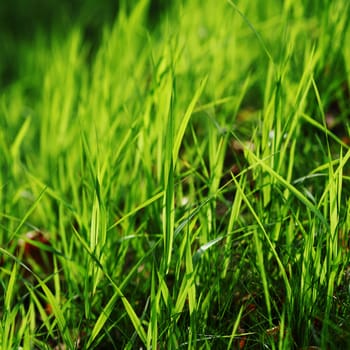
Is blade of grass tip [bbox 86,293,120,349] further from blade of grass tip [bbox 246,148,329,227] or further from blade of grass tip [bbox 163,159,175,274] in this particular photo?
blade of grass tip [bbox 246,148,329,227]

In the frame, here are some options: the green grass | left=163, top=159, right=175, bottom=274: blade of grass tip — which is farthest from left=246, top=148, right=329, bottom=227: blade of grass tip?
left=163, top=159, right=175, bottom=274: blade of grass tip

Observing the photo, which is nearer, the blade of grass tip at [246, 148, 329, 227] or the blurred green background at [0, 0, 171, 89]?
the blade of grass tip at [246, 148, 329, 227]

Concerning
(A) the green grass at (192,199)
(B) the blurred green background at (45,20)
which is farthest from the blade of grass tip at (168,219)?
(B) the blurred green background at (45,20)

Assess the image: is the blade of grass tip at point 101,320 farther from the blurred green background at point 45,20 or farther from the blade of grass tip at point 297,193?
the blurred green background at point 45,20

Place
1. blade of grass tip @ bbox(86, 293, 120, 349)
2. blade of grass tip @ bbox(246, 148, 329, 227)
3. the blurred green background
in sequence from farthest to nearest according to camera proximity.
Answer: the blurred green background
blade of grass tip @ bbox(86, 293, 120, 349)
blade of grass tip @ bbox(246, 148, 329, 227)

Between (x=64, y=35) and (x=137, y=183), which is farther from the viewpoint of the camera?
(x=64, y=35)

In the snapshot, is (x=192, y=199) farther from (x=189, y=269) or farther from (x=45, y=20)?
(x=45, y=20)

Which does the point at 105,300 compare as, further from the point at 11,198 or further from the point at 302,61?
the point at 302,61

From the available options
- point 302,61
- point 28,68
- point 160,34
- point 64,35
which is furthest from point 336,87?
point 64,35

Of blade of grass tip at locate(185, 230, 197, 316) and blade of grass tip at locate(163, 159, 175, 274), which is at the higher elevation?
blade of grass tip at locate(163, 159, 175, 274)
